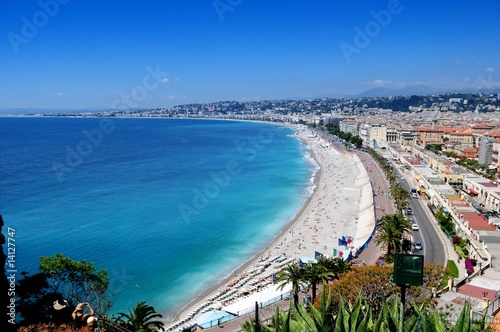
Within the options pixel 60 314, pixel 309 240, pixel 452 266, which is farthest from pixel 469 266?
pixel 60 314

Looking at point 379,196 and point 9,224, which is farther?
point 379,196

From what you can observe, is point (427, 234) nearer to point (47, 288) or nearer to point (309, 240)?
point (309, 240)

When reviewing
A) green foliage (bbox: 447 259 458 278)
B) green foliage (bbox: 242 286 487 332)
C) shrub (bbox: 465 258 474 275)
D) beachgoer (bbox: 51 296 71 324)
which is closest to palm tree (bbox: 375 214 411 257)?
green foliage (bbox: 447 259 458 278)

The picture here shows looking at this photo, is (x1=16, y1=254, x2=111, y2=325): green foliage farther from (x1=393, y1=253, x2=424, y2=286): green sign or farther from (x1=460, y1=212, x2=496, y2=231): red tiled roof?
(x1=460, y1=212, x2=496, y2=231): red tiled roof

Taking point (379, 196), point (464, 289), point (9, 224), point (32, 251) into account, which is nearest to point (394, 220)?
point (464, 289)

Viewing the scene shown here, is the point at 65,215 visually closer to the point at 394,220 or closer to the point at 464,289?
the point at 394,220

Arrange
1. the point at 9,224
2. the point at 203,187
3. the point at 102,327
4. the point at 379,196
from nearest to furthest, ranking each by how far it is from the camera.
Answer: the point at 102,327, the point at 9,224, the point at 379,196, the point at 203,187

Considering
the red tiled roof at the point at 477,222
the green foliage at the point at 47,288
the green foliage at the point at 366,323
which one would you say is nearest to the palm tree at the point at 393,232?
the red tiled roof at the point at 477,222
